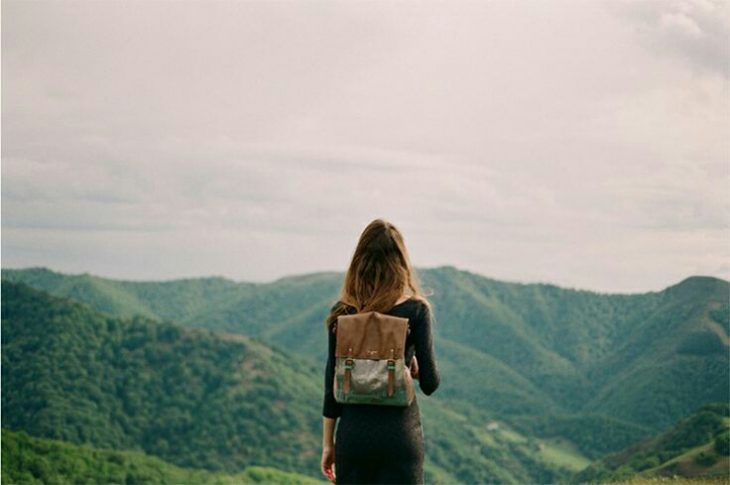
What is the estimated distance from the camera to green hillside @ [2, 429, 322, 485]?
38.2 metres

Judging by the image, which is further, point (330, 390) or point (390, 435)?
point (330, 390)

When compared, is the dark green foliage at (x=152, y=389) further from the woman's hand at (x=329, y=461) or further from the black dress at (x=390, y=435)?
the black dress at (x=390, y=435)

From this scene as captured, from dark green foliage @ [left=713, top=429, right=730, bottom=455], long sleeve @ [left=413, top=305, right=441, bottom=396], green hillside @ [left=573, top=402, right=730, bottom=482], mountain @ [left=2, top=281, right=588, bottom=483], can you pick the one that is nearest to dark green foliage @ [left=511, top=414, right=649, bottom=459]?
mountain @ [left=2, top=281, right=588, bottom=483]

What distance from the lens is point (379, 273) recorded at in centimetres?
351

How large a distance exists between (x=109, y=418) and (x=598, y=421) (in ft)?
174

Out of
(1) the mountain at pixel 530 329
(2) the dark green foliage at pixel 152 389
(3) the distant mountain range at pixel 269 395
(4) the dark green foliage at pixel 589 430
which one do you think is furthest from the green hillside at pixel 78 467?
(4) the dark green foliage at pixel 589 430

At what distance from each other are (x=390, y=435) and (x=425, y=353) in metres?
0.38

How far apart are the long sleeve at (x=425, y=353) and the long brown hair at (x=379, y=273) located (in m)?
→ 0.08

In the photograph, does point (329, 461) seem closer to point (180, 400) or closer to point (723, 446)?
point (723, 446)

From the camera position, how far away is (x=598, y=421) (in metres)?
90.6


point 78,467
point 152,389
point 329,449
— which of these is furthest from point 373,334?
point 152,389

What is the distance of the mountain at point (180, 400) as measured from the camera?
71.2 meters

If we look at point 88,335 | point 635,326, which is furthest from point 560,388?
point 88,335

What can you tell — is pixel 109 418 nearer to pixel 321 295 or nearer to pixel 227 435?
pixel 227 435
